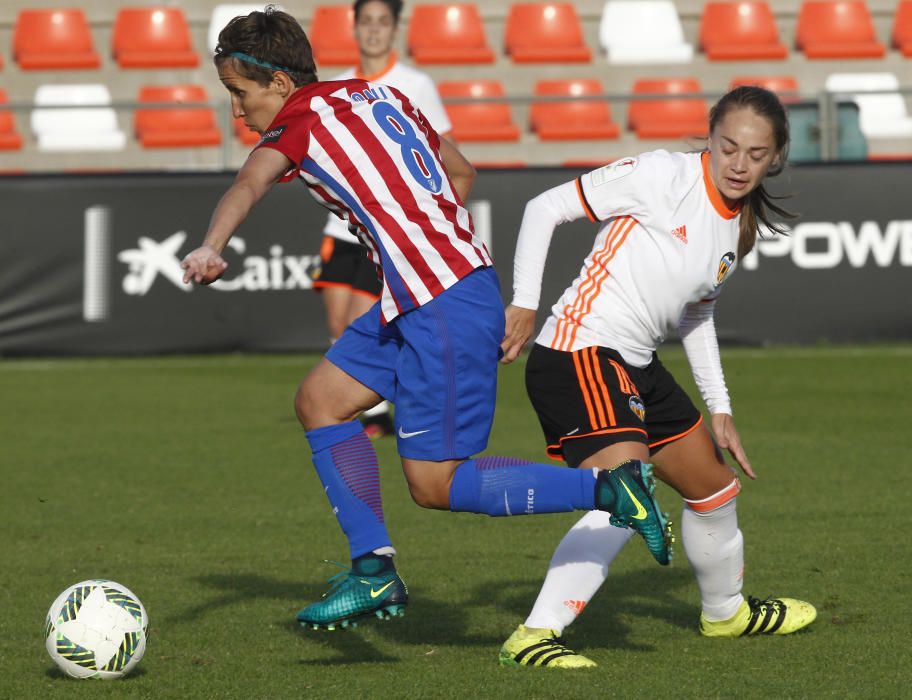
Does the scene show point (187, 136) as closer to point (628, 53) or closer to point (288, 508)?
point (628, 53)

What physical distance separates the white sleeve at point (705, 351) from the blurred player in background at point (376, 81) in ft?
12.2

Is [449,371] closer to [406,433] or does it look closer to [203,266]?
[406,433]

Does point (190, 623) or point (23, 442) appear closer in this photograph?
point (190, 623)

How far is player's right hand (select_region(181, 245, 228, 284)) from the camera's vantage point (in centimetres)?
345

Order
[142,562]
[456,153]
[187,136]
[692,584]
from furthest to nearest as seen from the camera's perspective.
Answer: [187,136], [142,562], [692,584], [456,153]

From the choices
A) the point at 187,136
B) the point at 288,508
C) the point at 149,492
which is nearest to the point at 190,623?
the point at 288,508

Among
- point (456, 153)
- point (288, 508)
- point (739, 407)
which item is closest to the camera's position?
point (456, 153)

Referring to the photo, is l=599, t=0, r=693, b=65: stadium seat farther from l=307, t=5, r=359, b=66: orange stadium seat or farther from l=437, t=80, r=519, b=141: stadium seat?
l=307, t=5, r=359, b=66: orange stadium seat

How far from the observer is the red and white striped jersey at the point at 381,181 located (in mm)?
3941

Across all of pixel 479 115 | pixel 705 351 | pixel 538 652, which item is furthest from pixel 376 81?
pixel 479 115

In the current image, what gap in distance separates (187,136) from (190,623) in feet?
38.2

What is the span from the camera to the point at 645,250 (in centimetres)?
424

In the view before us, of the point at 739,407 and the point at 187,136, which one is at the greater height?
the point at 187,136

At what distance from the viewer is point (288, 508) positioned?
6.59 metres
